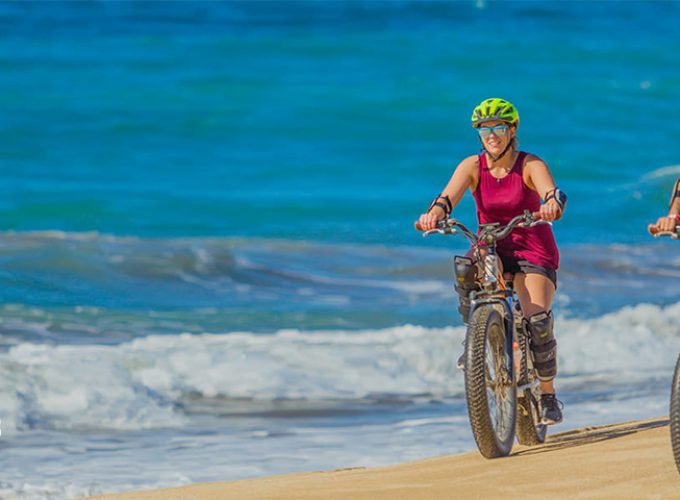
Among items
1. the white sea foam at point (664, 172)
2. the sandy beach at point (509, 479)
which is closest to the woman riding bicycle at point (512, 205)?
the sandy beach at point (509, 479)

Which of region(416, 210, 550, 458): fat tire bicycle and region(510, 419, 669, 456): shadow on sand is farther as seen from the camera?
region(510, 419, 669, 456): shadow on sand

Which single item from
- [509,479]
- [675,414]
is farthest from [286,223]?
[675,414]

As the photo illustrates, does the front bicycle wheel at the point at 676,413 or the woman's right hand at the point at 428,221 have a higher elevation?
the woman's right hand at the point at 428,221

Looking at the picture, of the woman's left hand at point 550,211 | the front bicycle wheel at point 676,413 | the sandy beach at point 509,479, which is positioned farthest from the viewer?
the woman's left hand at point 550,211

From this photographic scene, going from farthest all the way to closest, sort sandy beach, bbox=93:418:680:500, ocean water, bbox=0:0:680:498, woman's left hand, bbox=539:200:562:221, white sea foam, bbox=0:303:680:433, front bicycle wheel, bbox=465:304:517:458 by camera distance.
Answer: white sea foam, bbox=0:303:680:433 < ocean water, bbox=0:0:680:498 < woman's left hand, bbox=539:200:562:221 < front bicycle wheel, bbox=465:304:517:458 < sandy beach, bbox=93:418:680:500

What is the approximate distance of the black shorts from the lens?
23.8 feet

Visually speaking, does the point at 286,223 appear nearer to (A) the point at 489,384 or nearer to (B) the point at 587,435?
(B) the point at 587,435

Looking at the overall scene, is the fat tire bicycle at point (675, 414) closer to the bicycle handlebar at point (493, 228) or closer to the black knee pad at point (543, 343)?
the bicycle handlebar at point (493, 228)

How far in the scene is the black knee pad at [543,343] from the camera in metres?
7.21

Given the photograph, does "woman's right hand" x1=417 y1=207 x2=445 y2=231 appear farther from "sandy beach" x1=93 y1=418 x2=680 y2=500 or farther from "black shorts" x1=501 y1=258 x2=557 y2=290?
"sandy beach" x1=93 y1=418 x2=680 y2=500

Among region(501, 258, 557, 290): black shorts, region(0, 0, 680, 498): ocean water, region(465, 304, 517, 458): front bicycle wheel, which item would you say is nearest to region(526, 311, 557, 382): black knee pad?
region(501, 258, 557, 290): black shorts

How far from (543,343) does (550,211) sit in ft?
2.49

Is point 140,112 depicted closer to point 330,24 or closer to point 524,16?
point 330,24

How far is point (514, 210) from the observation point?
23.6 ft
